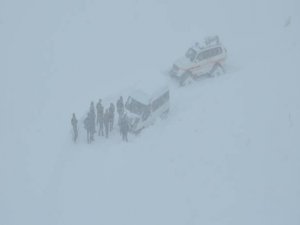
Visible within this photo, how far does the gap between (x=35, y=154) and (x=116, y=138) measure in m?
3.71

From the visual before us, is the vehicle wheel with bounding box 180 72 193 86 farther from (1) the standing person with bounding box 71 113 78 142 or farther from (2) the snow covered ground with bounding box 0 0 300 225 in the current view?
(1) the standing person with bounding box 71 113 78 142

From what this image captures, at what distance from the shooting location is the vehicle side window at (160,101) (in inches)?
1075

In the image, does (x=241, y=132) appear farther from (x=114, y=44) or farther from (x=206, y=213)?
(x=114, y=44)

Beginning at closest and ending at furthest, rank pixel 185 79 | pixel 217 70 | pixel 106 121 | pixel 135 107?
1. pixel 106 121
2. pixel 135 107
3. pixel 185 79
4. pixel 217 70

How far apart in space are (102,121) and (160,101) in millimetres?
3118

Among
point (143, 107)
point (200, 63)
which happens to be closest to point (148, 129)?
point (143, 107)

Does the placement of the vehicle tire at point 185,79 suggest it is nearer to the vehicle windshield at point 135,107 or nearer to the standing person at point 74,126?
the vehicle windshield at point 135,107

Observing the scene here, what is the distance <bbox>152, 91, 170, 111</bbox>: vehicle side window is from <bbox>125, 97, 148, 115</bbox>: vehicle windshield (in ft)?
1.85

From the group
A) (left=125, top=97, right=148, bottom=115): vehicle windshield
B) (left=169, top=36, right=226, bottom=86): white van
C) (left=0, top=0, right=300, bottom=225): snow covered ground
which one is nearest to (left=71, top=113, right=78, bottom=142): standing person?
(left=0, top=0, right=300, bottom=225): snow covered ground

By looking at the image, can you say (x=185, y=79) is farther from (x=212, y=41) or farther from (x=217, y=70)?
(x=212, y=41)

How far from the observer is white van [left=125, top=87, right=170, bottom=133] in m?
26.7

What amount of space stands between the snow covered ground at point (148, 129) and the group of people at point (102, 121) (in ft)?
1.89

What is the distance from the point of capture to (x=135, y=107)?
2711 cm

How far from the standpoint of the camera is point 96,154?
2569 cm
